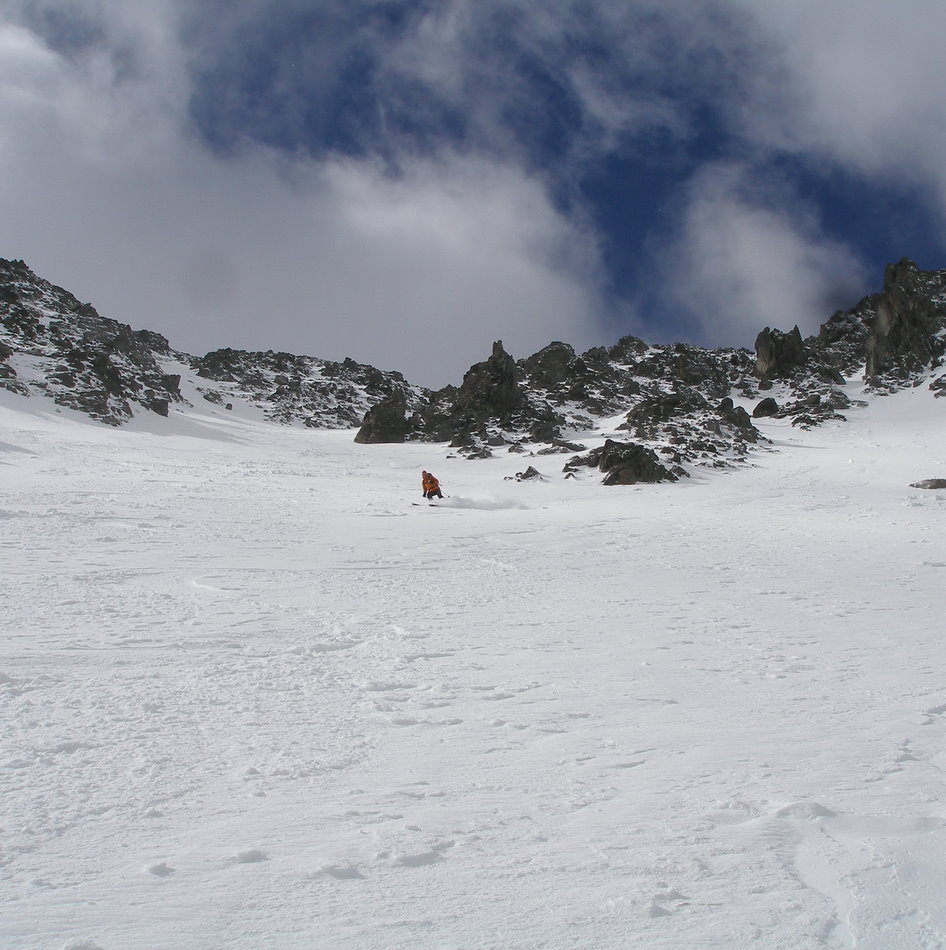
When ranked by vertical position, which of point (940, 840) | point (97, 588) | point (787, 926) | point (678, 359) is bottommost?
point (97, 588)

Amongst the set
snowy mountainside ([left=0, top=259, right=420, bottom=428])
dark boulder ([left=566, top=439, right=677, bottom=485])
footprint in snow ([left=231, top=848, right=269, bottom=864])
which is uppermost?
snowy mountainside ([left=0, top=259, right=420, bottom=428])

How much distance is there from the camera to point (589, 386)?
6412 centimetres

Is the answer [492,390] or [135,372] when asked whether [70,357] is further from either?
[492,390]

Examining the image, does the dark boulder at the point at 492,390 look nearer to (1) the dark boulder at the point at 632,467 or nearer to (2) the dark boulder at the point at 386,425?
(2) the dark boulder at the point at 386,425

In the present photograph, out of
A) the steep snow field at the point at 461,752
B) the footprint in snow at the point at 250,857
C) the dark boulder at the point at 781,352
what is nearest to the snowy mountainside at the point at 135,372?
the dark boulder at the point at 781,352

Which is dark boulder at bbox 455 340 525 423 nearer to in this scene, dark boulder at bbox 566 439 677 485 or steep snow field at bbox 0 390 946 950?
dark boulder at bbox 566 439 677 485

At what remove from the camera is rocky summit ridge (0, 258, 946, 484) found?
39094 millimetres

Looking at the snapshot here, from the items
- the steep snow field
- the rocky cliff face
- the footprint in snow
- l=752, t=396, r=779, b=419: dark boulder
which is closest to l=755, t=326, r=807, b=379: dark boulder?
l=752, t=396, r=779, b=419: dark boulder

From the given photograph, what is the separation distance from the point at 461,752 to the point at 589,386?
62251 millimetres

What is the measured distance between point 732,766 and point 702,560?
26.7 ft

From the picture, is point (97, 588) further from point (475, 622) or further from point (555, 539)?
point (555, 539)

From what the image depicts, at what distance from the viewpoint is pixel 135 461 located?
89.3 ft

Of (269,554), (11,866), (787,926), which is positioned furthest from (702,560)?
(11,866)

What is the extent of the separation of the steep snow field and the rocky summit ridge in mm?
20051
